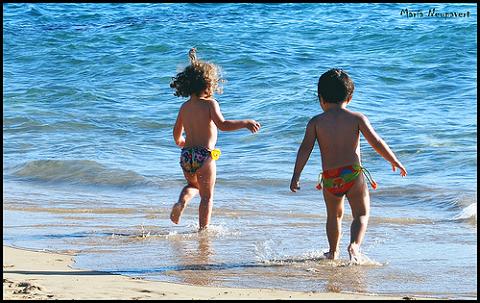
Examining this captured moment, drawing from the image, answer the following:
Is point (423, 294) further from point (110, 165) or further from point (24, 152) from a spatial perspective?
point (24, 152)

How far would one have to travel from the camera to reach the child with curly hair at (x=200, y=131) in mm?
6156

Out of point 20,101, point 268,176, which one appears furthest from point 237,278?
point 20,101

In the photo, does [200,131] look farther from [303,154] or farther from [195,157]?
[303,154]

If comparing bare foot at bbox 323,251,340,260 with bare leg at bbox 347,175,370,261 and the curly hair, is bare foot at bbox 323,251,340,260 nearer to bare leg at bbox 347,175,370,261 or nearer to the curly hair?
bare leg at bbox 347,175,370,261

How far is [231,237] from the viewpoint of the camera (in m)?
5.92

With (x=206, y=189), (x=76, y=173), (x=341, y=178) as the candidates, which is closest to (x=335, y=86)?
(x=341, y=178)

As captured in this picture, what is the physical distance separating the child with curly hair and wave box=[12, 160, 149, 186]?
6.12 feet

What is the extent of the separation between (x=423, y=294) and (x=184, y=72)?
8.47 ft

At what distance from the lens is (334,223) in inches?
207

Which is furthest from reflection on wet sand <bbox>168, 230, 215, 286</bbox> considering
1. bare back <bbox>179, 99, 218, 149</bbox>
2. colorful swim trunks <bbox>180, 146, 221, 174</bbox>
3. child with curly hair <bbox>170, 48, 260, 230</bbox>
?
bare back <bbox>179, 99, 218, 149</bbox>

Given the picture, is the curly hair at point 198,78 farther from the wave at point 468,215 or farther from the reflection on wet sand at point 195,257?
the wave at point 468,215

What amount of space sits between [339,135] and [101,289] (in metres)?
1.74

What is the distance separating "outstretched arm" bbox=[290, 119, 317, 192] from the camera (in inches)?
203

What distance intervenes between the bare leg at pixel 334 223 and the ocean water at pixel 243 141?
0.29 feet
